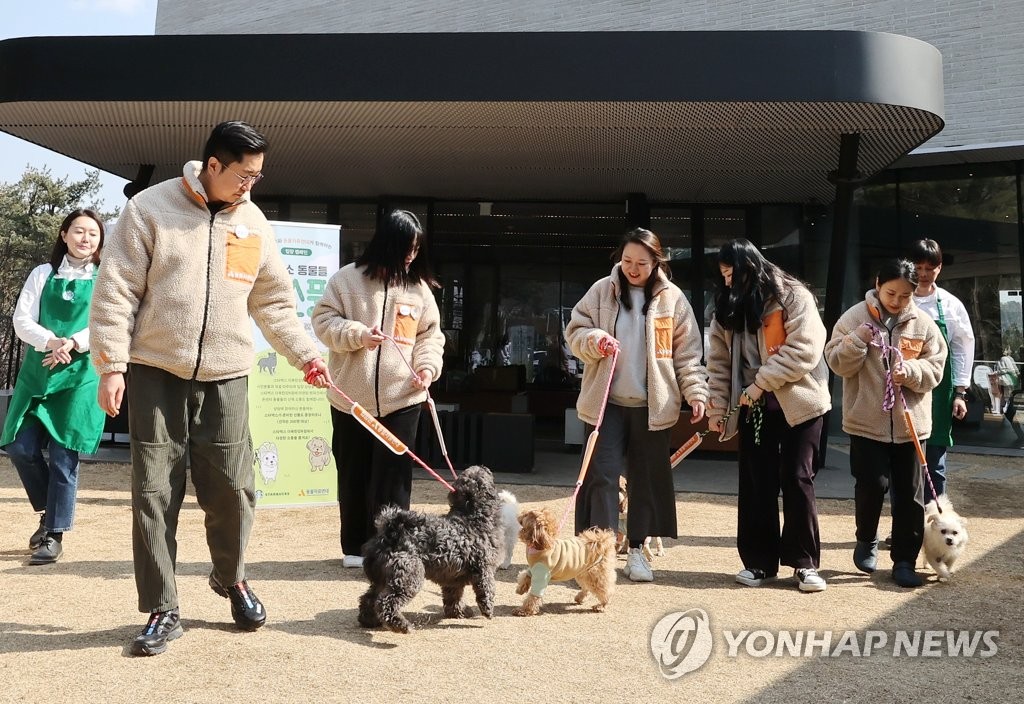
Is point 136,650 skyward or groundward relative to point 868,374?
groundward

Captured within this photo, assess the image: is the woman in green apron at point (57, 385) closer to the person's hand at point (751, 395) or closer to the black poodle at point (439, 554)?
the black poodle at point (439, 554)

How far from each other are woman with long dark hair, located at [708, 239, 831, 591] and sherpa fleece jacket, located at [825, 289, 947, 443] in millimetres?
264

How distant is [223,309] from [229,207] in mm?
380

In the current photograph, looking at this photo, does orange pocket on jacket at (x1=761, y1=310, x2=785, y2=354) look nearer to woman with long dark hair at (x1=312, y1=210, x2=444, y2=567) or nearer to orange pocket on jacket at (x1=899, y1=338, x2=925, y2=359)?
orange pocket on jacket at (x1=899, y1=338, x2=925, y2=359)

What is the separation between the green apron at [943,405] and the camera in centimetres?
487

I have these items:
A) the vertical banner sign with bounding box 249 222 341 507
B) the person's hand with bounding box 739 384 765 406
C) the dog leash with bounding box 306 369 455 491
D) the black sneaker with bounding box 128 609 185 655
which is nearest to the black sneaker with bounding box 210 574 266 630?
the black sneaker with bounding box 128 609 185 655

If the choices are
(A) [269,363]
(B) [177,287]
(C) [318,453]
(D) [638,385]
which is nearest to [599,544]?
(D) [638,385]

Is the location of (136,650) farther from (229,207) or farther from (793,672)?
(793,672)

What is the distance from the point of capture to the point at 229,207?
3078 mm

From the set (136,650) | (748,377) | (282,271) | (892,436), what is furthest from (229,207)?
(892,436)

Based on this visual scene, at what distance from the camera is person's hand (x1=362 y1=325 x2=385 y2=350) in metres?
3.80

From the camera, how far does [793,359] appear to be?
391 centimetres

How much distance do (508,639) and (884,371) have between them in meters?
2.39

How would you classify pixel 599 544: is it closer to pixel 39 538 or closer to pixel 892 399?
pixel 892 399
